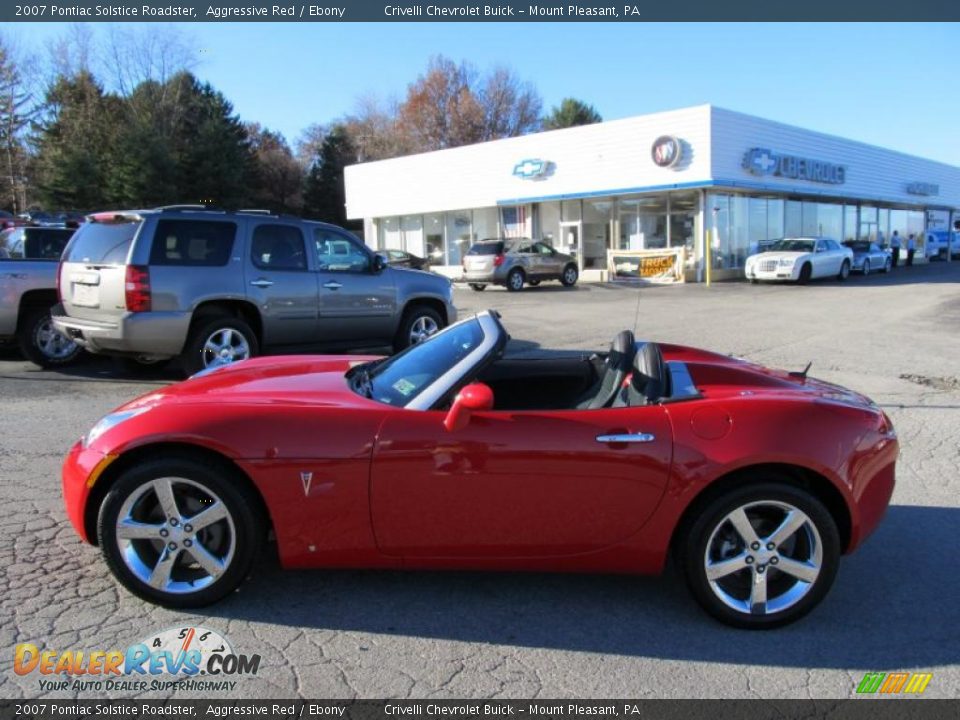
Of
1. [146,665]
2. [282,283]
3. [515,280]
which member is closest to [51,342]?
[282,283]

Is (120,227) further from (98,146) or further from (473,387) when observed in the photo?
(98,146)

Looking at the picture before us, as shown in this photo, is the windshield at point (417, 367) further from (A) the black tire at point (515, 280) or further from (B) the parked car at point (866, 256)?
(B) the parked car at point (866, 256)

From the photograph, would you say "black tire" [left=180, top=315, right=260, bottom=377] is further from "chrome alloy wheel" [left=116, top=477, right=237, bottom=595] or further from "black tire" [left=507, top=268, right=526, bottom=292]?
"black tire" [left=507, top=268, right=526, bottom=292]

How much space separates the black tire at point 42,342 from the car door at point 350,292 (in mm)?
3205

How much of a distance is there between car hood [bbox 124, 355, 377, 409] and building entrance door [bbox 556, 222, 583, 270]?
96.1ft

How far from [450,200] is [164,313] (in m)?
30.4

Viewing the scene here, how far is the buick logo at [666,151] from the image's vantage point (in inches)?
1112

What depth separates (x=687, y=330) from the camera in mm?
13531

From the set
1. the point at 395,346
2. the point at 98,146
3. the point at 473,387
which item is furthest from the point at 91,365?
the point at 98,146

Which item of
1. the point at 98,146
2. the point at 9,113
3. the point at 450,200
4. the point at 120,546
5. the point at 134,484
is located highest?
the point at 9,113

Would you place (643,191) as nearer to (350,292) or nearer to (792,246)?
(792,246)

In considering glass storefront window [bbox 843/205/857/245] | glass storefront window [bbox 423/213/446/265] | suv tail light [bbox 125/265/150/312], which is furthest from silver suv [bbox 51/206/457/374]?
glass storefront window [bbox 843/205/857/245]

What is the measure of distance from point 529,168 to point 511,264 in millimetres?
10144

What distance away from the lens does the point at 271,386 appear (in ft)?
12.2
